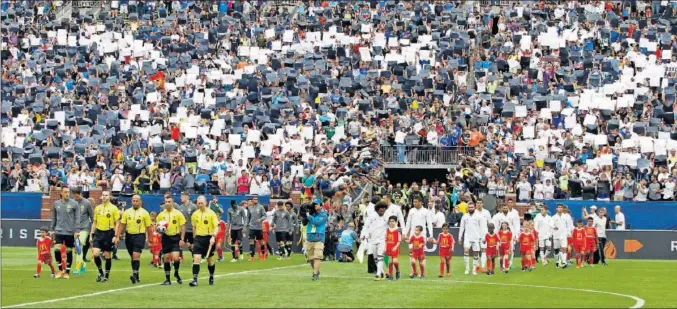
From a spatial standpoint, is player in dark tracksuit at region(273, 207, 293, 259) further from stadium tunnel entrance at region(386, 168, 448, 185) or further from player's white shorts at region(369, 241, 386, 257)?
player's white shorts at region(369, 241, 386, 257)

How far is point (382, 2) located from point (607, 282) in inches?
1253

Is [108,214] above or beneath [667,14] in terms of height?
beneath

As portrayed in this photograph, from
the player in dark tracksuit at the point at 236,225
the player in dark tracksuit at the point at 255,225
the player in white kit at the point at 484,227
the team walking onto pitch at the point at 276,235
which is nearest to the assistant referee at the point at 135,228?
the team walking onto pitch at the point at 276,235

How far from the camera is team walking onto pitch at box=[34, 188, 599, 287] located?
1118 inches

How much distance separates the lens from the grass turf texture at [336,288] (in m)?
25.1

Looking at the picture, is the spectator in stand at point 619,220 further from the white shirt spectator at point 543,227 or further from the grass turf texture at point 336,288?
the grass turf texture at point 336,288

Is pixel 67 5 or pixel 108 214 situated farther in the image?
pixel 67 5

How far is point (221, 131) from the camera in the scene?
168ft

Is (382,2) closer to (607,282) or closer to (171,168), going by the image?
(171,168)

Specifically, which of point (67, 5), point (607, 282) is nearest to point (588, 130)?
point (607, 282)

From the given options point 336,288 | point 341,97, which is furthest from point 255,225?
point 341,97

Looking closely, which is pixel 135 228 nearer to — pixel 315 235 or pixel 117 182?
pixel 315 235

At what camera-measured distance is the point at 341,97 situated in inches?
2058

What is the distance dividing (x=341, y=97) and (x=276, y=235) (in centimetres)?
1210
